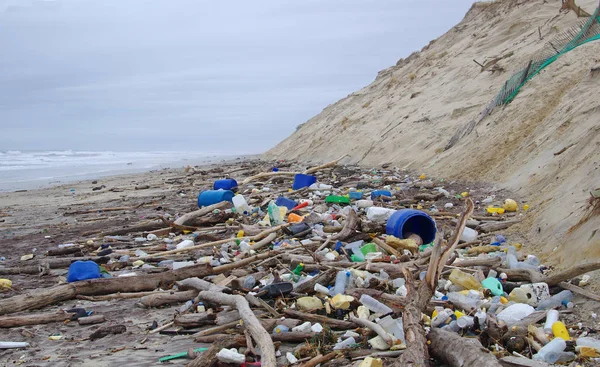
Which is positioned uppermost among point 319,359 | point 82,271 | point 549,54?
point 549,54

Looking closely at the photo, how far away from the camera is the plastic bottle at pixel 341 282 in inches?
150

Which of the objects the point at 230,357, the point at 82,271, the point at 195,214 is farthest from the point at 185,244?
the point at 230,357

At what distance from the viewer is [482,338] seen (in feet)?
9.73

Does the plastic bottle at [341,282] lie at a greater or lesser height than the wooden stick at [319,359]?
greater

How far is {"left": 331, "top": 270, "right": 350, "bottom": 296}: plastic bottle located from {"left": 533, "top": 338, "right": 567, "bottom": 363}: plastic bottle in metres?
1.45

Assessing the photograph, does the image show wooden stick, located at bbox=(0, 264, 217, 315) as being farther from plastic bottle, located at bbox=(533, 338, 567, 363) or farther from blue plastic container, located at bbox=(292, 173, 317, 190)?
blue plastic container, located at bbox=(292, 173, 317, 190)

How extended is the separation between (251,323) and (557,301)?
6.48 ft

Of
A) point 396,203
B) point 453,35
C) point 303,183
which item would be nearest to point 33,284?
point 396,203

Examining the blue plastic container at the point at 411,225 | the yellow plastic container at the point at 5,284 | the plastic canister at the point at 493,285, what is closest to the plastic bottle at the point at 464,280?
the plastic canister at the point at 493,285

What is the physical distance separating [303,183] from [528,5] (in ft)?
40.9

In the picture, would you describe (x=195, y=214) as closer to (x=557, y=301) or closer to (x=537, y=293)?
(x=537, y=293)

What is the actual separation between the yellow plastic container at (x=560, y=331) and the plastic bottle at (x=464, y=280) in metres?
0.82

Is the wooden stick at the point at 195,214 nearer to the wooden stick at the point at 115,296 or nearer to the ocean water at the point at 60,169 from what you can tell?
the wooden stick at the point at 115,296

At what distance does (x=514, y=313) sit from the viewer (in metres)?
3.24
